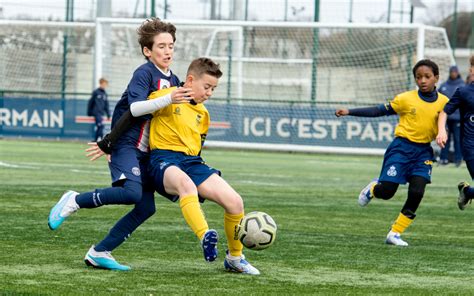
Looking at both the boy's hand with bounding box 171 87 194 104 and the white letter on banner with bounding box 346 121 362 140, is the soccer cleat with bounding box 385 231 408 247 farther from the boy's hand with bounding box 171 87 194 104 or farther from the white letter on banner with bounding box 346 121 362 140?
the white letter on banner with bounding box 346 121 362 140

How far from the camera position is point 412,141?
9.50m

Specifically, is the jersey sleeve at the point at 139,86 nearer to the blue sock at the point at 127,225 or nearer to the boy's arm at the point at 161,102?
the boy's arm at the point at 161,102

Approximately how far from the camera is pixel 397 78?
84.9ft

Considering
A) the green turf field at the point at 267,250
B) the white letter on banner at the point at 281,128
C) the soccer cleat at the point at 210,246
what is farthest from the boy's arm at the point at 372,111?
the white letter on banner at the point at 281,128

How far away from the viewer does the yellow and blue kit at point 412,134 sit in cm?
942

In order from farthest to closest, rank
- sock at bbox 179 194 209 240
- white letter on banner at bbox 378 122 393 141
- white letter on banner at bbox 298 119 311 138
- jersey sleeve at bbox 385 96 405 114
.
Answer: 1. white letter on banner at bbox 298 119 311 138
2. white letter on banner at bbox 378 122 393 141
3. jersey sleeve at bbox 385 96 405 114
4. sock at bbox 179 194 209 240

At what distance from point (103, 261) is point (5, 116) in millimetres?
21875

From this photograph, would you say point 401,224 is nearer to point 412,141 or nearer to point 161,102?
point 412,141

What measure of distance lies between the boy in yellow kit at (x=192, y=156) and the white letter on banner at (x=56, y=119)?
21475mm

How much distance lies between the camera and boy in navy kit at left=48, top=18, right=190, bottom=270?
271 inches

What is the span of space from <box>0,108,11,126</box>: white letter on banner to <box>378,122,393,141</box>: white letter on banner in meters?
9.58

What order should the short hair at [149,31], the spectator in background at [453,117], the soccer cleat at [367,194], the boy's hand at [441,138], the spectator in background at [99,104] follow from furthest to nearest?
the spectator in background at [99,104]
the spectator in background at [453,117]
the soccer cleat at [367,194]
the boy's hand at [441,138]
the short hair at [149,31]

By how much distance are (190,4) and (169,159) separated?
2244cm

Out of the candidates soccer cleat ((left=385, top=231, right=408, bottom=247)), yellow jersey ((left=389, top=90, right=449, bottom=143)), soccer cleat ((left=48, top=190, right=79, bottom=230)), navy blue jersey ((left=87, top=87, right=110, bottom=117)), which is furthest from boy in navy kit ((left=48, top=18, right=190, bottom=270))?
navy blue jersey ((left=87, top=87, right=110, bottom=117))
